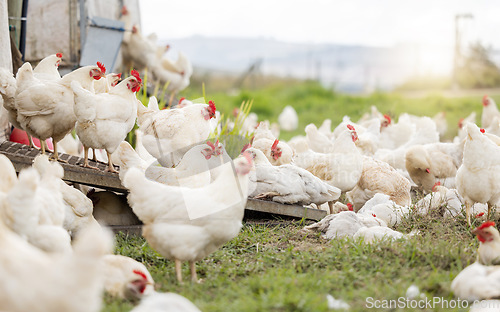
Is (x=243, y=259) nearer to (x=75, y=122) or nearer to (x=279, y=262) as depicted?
(x=279, y=262)

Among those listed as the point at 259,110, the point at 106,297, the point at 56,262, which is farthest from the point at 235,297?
the point at 259,110

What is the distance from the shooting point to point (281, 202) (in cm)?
566

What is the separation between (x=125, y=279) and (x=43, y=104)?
225 cm

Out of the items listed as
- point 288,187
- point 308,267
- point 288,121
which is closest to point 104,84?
point 288,187

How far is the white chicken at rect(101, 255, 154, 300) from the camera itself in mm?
3564

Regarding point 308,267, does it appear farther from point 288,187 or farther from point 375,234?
point 288,187

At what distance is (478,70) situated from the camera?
24.6 meters

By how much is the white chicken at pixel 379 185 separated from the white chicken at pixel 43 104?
10.7 feet

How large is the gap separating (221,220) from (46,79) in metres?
2.98

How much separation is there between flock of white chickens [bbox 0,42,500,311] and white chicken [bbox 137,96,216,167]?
0.01m

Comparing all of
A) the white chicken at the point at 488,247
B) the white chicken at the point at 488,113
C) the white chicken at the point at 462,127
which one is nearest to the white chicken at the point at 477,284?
the white chicken at the point at 488,247

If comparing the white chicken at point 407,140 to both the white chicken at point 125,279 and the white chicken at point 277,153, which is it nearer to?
the white chicken at point 277,153

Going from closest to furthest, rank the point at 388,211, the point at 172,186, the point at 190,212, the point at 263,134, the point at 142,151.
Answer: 1. the point at 190,212
2. the point at 172,186
3. the point at 388,211
4. the point at 142,151
5. the point at 263,134

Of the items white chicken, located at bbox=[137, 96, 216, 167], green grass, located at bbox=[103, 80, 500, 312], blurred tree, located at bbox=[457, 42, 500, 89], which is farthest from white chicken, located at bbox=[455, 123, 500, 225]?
blurred tree, located at bbox=[457, 42, 500, 89]
